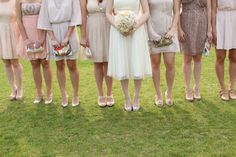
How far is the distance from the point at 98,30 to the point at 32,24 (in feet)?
3.58

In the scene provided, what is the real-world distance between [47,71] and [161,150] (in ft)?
8.95

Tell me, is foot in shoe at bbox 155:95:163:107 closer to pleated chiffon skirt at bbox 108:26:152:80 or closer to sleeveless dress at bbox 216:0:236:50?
pleated chiffon skirt at bbox 108:26:152:80

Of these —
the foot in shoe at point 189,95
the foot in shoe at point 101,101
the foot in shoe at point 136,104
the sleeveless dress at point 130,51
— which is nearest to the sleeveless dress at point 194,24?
the foot in shoe at point 189,95

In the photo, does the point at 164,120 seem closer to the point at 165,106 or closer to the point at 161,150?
the point at 165,106

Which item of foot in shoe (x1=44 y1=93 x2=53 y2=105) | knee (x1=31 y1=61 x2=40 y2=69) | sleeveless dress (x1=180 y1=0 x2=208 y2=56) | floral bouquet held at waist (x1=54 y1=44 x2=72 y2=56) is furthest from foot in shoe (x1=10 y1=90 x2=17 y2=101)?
sleeveless dress (x1=180 y1=0 x2=208 y2=56)

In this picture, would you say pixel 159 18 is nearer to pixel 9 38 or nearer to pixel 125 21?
pixel 125 21

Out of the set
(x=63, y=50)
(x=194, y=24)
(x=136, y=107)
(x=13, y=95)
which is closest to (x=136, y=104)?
(x=136, y=107)

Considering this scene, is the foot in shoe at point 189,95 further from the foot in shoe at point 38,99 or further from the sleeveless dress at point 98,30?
the foot in shoe at point 38,99

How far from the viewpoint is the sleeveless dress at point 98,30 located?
6.11m

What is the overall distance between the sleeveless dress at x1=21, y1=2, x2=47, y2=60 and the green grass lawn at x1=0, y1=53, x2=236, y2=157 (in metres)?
0.93

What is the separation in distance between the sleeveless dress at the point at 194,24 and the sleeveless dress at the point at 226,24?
0.78ft

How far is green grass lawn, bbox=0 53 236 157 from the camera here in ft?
Result: 16.3

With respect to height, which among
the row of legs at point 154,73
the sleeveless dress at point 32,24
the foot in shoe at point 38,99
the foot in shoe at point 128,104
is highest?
the sleeveless dress at point 32,24

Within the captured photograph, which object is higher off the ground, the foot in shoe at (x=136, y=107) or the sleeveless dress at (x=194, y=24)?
the sleeveless dress at (x=194, y=24)
